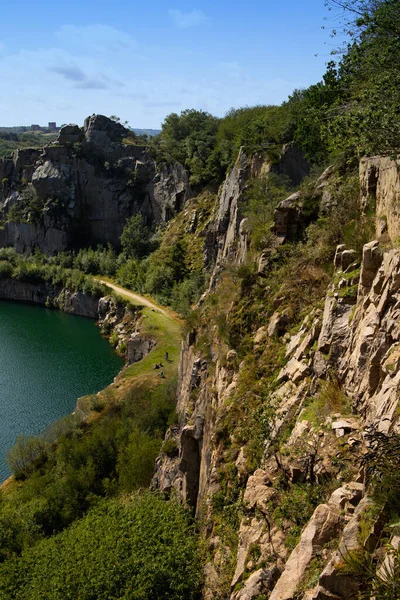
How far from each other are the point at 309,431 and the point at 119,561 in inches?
438

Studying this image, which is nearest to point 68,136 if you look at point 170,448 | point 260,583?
point 170,448

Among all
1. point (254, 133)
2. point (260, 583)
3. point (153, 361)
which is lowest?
point (153, 361)

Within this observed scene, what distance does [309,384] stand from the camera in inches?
575

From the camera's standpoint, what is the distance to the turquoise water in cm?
4723

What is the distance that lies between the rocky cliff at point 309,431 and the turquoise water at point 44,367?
28805mm

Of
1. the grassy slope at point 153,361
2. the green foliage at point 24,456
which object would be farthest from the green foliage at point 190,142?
the green foliage at point 24,456

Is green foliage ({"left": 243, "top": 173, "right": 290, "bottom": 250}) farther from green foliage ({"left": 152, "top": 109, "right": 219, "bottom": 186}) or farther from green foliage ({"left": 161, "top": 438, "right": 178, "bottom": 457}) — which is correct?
green foliage ({"left": 152, "top": 109, "right": 219, "bottom": 186})

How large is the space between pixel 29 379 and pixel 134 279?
1196 inches

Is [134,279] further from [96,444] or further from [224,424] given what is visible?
[224,424]

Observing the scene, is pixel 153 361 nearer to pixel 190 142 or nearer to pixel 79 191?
pixel 190 142

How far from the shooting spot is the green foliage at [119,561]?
17.5 m

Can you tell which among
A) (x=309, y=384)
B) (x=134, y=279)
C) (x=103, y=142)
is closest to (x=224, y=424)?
(x=309, y=384)

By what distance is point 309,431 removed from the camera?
12742 millimetres

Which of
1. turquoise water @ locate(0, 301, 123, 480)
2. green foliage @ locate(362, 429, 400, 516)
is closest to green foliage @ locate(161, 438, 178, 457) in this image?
turquoise water @ locate(0, 301, 123, 480)
